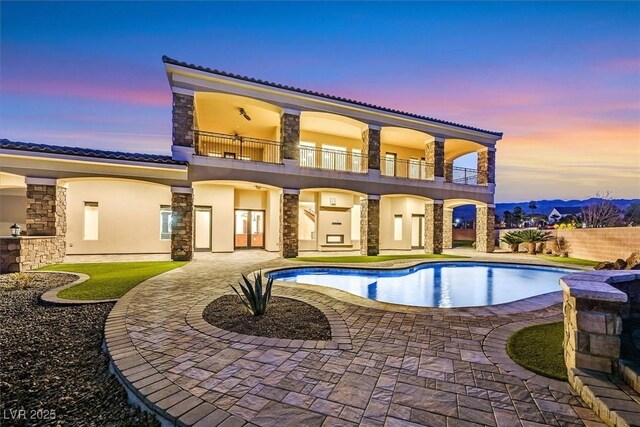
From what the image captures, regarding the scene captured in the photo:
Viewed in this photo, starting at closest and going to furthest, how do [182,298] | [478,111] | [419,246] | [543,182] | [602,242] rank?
[182,298]
[602,242]
[419,246]
[478,111]
[543,182]

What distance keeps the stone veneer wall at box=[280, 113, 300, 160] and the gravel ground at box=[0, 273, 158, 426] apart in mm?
9822

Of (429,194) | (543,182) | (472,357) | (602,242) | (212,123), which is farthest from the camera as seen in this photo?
(543,182)

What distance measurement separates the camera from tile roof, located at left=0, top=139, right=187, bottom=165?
9.67 metres

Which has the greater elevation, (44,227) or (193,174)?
(193,174)

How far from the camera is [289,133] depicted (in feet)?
44.3

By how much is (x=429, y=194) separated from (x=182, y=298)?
1507 cm

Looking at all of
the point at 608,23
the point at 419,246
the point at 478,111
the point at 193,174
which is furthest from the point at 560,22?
the point at 193,174

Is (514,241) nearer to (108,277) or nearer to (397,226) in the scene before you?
(397,226)

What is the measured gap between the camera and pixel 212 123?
1580 cm

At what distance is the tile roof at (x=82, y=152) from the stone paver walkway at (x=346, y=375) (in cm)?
787

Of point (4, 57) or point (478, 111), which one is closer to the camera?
point (4, 57)

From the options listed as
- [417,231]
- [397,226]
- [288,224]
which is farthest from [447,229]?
[288,224]

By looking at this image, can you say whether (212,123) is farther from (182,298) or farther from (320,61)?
(182,298)

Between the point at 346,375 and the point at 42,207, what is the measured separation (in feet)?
42.4
